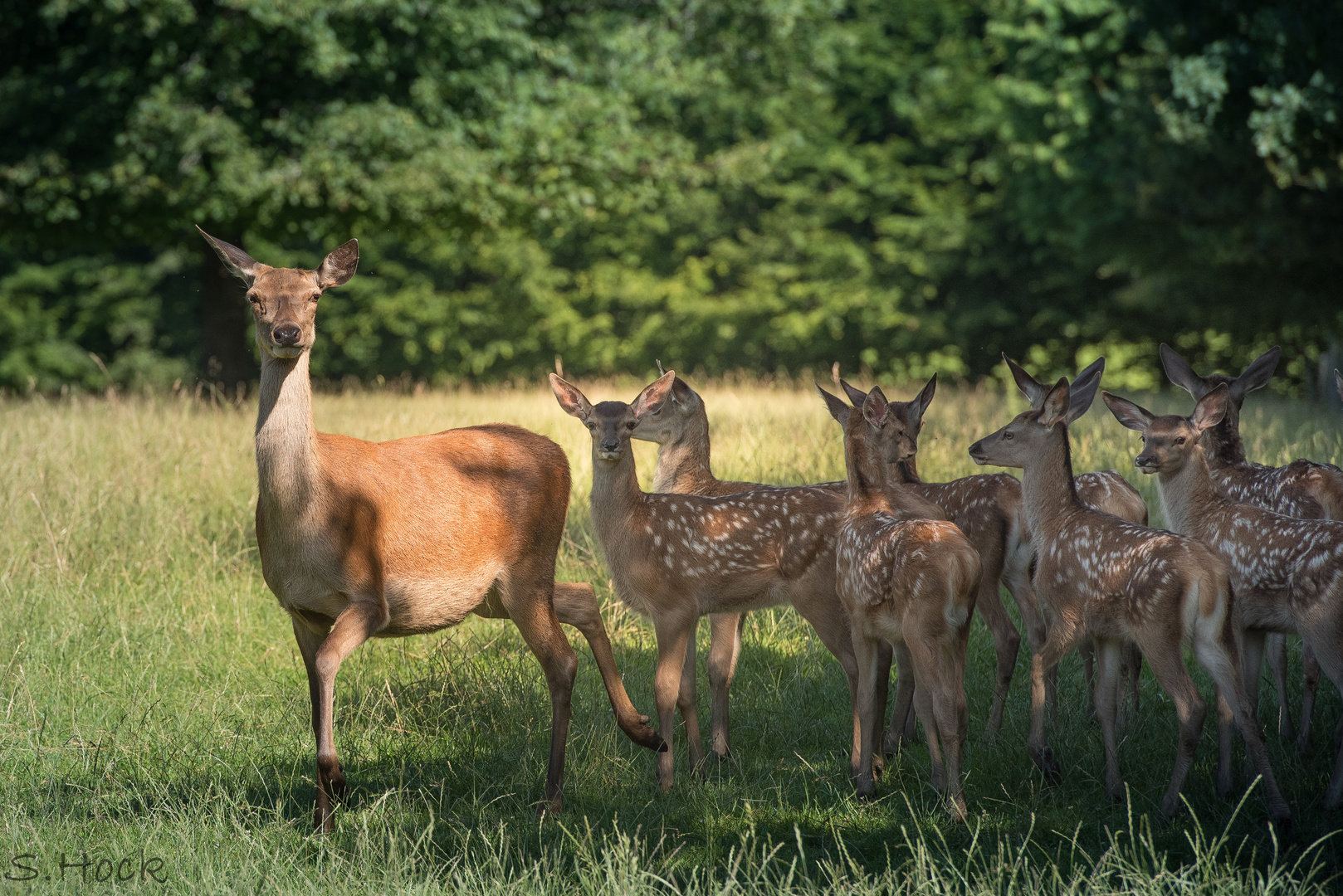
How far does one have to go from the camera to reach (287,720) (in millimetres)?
5496

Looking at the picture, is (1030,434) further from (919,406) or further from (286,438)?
(286,438)

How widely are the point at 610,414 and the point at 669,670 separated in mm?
1225

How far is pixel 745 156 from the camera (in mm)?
18953

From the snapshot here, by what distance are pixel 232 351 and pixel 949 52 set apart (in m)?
16.0

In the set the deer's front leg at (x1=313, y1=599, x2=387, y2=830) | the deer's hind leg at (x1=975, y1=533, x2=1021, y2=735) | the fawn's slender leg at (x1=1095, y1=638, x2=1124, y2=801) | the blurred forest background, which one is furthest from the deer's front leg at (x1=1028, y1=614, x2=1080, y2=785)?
the blurred forest background

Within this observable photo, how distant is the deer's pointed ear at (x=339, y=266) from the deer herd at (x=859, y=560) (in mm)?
11

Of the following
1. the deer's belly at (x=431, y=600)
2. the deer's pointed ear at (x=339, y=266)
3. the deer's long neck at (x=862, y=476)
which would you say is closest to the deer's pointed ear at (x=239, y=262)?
the deer's pointed ear at (x=339, y=266)

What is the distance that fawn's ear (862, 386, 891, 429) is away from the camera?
541 centimetres

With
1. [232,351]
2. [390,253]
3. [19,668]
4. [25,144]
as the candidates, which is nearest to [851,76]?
[390,253]

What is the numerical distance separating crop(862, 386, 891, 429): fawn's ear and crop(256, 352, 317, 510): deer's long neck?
229 cm

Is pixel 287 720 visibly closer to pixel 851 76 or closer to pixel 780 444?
pixel 780 444

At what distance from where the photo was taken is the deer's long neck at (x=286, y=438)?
4.59 metres

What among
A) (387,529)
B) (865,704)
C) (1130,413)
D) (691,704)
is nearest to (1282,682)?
(1130,413)

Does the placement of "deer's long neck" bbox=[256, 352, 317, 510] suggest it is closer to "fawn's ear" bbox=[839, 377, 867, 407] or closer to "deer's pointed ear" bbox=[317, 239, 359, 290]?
"deer's pointed ear" bbox=[317, 239, 359, 290]
